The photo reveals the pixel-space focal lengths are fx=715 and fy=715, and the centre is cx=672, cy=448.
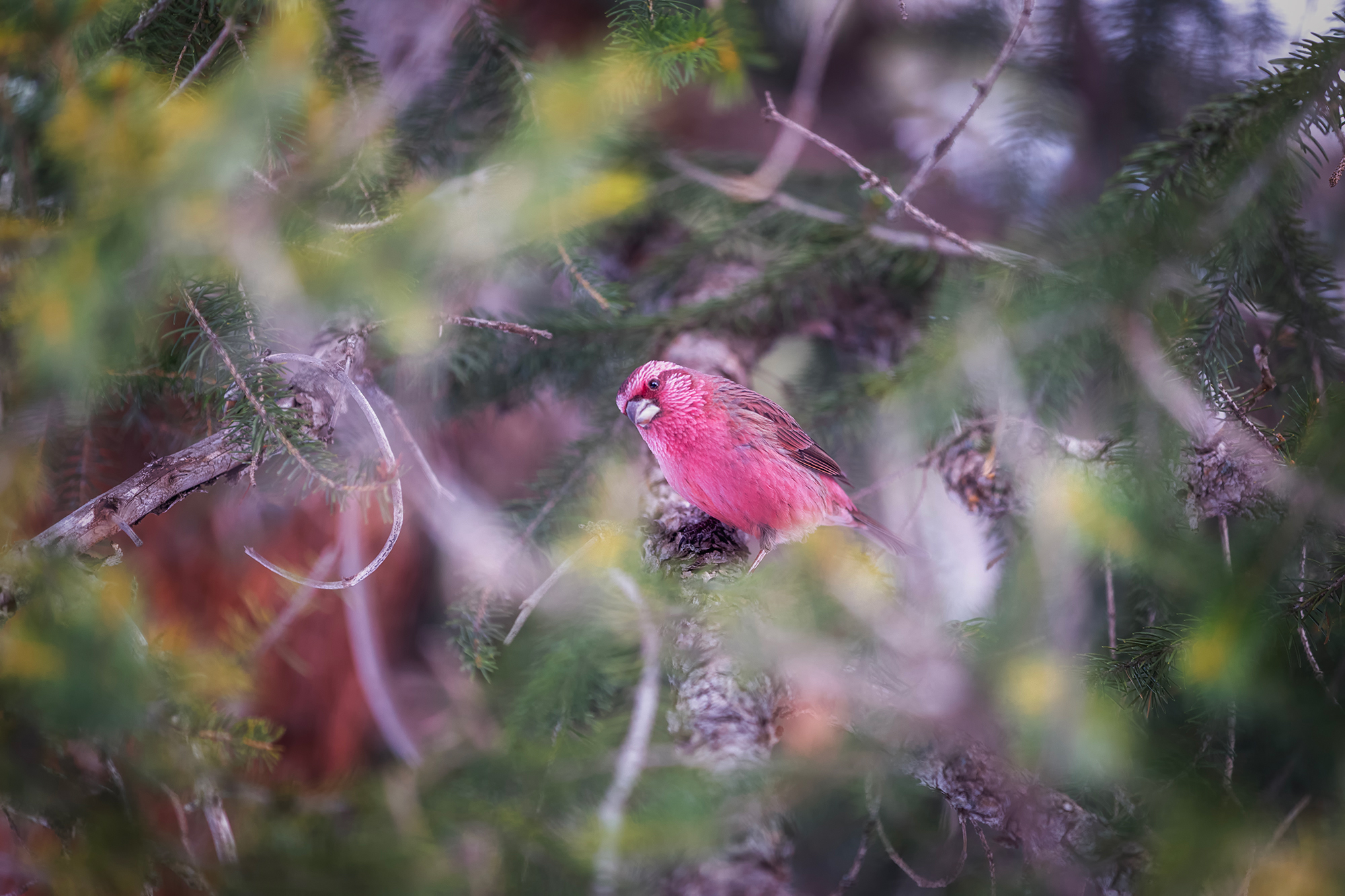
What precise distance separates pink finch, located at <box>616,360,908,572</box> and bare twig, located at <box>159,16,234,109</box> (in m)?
1.02

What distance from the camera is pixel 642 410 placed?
5.51 ft

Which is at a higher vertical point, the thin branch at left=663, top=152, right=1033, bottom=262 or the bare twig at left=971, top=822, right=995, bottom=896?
the thin branch at left=663, top=152, right=1033, bottom=262

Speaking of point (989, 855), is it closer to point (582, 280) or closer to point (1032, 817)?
point (1032, 817)

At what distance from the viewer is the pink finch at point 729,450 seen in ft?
5.44

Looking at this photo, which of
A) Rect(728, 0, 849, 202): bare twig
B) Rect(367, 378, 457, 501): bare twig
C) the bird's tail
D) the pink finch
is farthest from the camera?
Rect(728, 0, 849, 202): bare twig

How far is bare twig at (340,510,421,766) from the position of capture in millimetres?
2152

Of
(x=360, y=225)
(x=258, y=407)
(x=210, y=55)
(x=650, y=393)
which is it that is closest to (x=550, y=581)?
(x=650, y=393)

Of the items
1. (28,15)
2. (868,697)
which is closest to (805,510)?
(868,697)

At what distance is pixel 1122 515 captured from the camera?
49.1 inches

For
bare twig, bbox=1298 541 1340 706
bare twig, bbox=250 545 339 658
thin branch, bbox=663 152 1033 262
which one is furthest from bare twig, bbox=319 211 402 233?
bare twig, bbox=1298 541 1340 706

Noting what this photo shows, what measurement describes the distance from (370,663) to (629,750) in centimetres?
133

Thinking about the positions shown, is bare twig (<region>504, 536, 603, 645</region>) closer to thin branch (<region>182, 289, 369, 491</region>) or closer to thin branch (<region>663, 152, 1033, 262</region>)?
thin branch (<region>182, 289, 369, 491</region>)

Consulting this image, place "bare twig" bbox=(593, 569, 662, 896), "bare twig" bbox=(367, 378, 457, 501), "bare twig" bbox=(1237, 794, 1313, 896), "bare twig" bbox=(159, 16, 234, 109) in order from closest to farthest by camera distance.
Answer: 1. "bare twig" bbox=(1237, 794, 1313, 896)
2. "bare twig" bbox=(593, 569, 662, 896)
3. "bare twig" bbox=(159, 16, 234, 109)
4. "bare twig" bbox=(367, 378, 457, 501)

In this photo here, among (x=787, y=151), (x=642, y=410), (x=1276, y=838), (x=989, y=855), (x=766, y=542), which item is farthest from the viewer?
(x=787, y=151)
